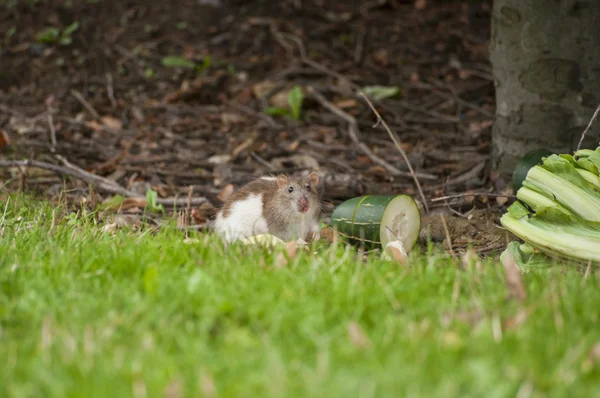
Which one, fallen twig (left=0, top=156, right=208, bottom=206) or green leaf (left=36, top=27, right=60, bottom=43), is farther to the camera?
green leaf (left=36, top=27, right=60, bottom=43)

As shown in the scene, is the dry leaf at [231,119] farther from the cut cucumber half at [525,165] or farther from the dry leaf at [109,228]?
the dry leaf at [109,228]

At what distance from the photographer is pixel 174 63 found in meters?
10.7

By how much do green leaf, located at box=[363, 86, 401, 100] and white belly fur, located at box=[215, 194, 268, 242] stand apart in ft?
13.7

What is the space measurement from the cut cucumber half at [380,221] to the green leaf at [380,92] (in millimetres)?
4382

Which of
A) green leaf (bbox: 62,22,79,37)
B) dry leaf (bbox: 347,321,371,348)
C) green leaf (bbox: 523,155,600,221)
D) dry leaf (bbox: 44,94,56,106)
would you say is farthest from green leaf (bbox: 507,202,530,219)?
green leaf (bbox: 62,22,79,37)

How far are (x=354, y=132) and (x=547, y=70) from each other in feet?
8.14

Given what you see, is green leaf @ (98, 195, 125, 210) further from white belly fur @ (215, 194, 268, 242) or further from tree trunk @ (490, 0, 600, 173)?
tree trunk @ (490, 0, 600, 173)

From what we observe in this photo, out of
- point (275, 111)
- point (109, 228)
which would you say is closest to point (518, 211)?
point (109, 228)

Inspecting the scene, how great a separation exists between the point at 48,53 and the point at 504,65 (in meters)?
6.76

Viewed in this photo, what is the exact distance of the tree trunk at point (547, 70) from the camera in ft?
22.2

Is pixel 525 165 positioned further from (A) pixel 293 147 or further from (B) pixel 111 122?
(B) pixel 111 122

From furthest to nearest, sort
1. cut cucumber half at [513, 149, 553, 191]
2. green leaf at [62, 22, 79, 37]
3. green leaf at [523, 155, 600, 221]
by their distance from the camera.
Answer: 1. green leaf at [62, 22, 79, 37]
2. cut cucumber half at [513, 149, 553, 191]
3. green leaf at [523, 155, 600, 221]

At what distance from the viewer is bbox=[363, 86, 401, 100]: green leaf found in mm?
9859

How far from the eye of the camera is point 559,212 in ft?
16.2
